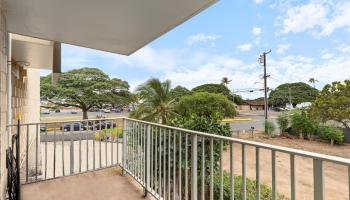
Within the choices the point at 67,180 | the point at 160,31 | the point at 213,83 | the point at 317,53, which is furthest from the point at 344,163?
the point at 317,53

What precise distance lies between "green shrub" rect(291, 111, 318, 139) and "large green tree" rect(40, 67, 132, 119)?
14205 millimetres

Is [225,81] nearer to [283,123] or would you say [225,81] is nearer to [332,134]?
[283,123]

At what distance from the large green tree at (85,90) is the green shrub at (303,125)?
1420 centimetres

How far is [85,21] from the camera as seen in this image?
231cm

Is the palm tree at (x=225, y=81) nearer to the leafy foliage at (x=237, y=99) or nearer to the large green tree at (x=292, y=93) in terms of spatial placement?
the leafy foliage at (x=237, y=99)

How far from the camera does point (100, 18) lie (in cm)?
221

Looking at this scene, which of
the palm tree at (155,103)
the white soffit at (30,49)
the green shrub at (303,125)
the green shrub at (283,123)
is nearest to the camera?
the white soffit at (30,49)

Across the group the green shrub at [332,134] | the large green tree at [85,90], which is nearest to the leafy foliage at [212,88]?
the large green tree at [85,90]

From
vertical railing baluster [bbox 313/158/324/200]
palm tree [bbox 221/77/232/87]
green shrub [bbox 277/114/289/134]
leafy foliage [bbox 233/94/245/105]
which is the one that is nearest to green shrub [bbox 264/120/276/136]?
green shrub [bbox 277/114/289/134]

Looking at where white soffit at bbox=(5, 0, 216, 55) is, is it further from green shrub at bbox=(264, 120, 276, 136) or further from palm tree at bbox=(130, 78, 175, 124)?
green shrub at bbox=(264, 120, 276, 136)

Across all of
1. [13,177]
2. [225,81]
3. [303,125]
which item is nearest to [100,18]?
[13,177]

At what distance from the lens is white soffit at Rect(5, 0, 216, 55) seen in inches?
73.3

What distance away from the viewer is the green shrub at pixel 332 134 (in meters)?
13.7

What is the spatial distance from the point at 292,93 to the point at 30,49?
46785 mm
